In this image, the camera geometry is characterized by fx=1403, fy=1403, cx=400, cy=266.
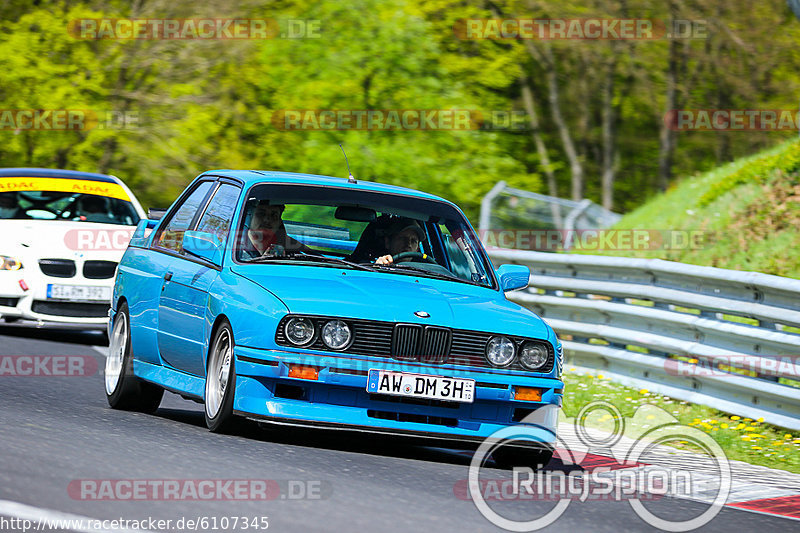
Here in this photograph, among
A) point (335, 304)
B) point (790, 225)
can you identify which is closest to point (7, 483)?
point (335, 304)

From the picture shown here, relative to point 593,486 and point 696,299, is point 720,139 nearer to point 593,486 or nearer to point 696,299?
point 696,299

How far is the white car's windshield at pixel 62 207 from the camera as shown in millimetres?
15453

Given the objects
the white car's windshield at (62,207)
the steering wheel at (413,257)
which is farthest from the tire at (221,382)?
the white car's windshield at (62,207)

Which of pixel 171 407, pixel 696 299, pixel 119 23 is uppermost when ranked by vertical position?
pixel 119 23

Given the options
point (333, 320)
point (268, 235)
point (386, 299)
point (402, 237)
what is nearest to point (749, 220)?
point (402, 237)

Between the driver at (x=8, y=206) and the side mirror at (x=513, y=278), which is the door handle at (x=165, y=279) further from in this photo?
the driver at (x=8, y=206)

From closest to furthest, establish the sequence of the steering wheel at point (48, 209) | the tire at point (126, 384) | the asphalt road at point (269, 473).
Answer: the asphalt road at point (269, 473)
the tire at point (126, 384)
the steering wheel at point (48, 209)

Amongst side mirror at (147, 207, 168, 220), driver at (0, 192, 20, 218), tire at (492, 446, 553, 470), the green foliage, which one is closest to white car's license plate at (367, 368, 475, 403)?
tire at (492, 446, 553, 470)

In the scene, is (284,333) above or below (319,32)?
below

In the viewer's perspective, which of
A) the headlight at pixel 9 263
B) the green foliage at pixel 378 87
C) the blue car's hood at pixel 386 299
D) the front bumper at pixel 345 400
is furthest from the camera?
the green foliage at pixel 378 87

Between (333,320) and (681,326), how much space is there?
495cm

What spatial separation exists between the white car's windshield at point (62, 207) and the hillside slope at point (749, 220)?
658 cm

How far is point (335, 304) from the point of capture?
305 inches

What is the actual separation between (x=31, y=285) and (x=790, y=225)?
833cm
